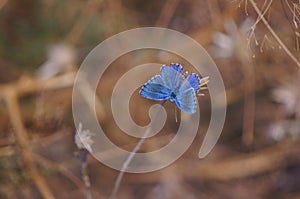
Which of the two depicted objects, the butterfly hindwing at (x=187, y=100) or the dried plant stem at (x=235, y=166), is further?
the dried plant stem at (x=235, y=166)

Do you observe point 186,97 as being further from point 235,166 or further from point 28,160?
point 235,166

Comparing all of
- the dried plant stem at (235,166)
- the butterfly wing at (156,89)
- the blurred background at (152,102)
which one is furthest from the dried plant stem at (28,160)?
the butterfly wing at (156,89)

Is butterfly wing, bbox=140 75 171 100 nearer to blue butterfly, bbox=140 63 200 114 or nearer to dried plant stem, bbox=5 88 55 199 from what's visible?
blue butterfly, bbox=140 63 200 114

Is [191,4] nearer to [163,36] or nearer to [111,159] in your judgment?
[163,36]

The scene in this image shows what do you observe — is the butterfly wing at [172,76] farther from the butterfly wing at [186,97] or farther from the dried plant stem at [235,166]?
the dried plant stem at [235,166]

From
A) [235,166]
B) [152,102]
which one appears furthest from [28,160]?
[235,166]

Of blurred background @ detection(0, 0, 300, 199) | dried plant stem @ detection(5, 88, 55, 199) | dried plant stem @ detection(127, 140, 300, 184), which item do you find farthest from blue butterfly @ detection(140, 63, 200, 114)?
A: dried plant stem @ detection(127, 140, 300, 184)

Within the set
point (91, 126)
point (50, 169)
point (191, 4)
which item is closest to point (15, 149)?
point (50, 169)
